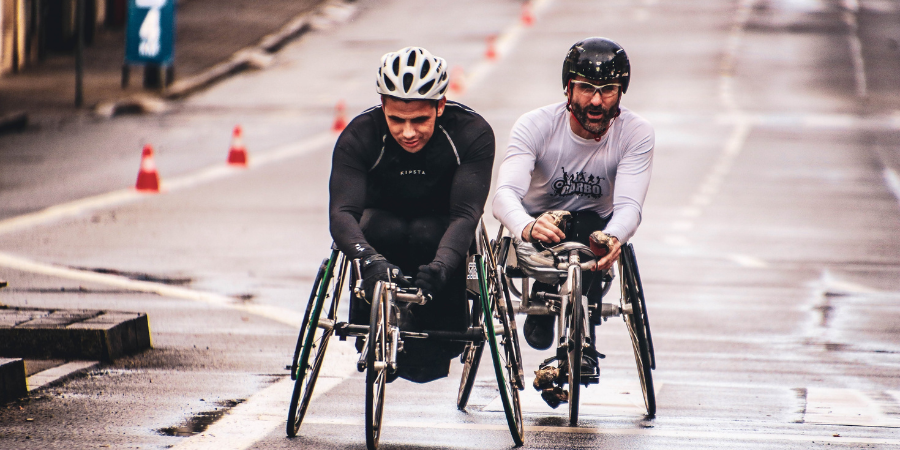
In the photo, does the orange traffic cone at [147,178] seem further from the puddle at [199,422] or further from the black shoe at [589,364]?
the black shoe at [589,364]

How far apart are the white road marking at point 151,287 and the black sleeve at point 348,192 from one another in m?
3.41

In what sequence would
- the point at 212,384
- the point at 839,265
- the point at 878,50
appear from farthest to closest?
the point at 878,50, the point at 839,265, the point at 212,384

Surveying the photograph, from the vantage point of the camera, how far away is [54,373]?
739 centimetres

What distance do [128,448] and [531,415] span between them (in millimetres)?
1975

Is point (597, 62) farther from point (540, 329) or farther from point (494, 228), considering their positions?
point (494, 228)

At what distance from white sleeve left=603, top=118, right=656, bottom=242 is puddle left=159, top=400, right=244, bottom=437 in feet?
6.50

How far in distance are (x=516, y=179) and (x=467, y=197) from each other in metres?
0.57

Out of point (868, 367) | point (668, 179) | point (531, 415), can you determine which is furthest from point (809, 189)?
point (531, 415)

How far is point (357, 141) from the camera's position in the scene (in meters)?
6.19

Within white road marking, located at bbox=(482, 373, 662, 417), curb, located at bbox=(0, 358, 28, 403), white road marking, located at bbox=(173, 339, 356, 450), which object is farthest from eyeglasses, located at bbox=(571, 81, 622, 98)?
curb, located at bbox=(0, 358, 28, 403)

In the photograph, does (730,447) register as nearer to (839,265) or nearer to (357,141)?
(357,141)

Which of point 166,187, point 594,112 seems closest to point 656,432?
point 594,112

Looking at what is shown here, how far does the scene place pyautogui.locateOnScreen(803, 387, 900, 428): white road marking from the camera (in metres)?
6.68

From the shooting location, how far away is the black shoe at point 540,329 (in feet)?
23.9
